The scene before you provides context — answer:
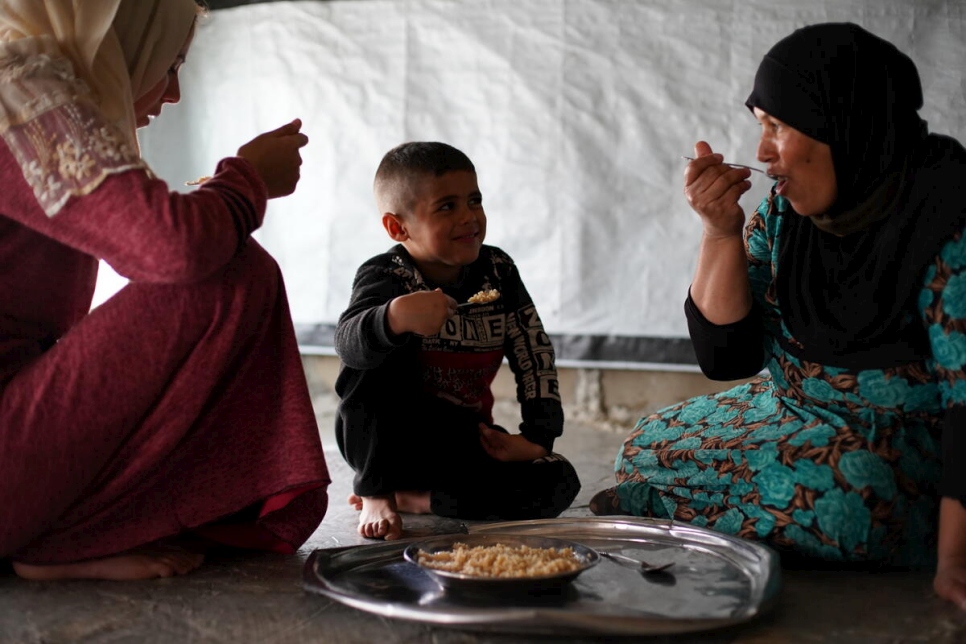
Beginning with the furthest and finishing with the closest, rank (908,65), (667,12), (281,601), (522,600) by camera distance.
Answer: (667,12), (908,65), (281,601), (522,600)

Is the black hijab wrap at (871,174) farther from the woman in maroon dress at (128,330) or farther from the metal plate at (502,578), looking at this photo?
the woman in maroon dress at (128,330)

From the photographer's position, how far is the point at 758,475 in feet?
5.91

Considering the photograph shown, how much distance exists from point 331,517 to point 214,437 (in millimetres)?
615

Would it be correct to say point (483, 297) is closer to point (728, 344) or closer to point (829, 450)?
point (728, 344)

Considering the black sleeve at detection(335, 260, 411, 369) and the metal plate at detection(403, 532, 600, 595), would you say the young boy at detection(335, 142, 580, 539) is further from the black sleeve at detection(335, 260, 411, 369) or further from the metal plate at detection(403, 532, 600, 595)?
the metal plate at detection(403, 532, 600, 595)

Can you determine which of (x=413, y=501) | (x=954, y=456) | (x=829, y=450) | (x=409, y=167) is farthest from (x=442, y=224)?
(x=954, y=456)

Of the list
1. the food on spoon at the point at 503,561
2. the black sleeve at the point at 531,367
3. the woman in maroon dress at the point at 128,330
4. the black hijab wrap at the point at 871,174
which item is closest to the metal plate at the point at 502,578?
the food on spoon at the point at 503,561

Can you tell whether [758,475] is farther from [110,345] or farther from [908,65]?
[110,345]

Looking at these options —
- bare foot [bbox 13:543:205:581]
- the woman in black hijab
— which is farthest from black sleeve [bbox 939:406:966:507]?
bare foot [bbox 13:543:205:581]

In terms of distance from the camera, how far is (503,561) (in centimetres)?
155

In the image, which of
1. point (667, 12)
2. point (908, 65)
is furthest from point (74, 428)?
point (667, 12)

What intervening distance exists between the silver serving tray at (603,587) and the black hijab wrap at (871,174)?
0.43m

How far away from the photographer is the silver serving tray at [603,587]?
51.5 inches

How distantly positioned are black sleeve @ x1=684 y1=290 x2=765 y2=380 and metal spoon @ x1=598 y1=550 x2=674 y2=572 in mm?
414
